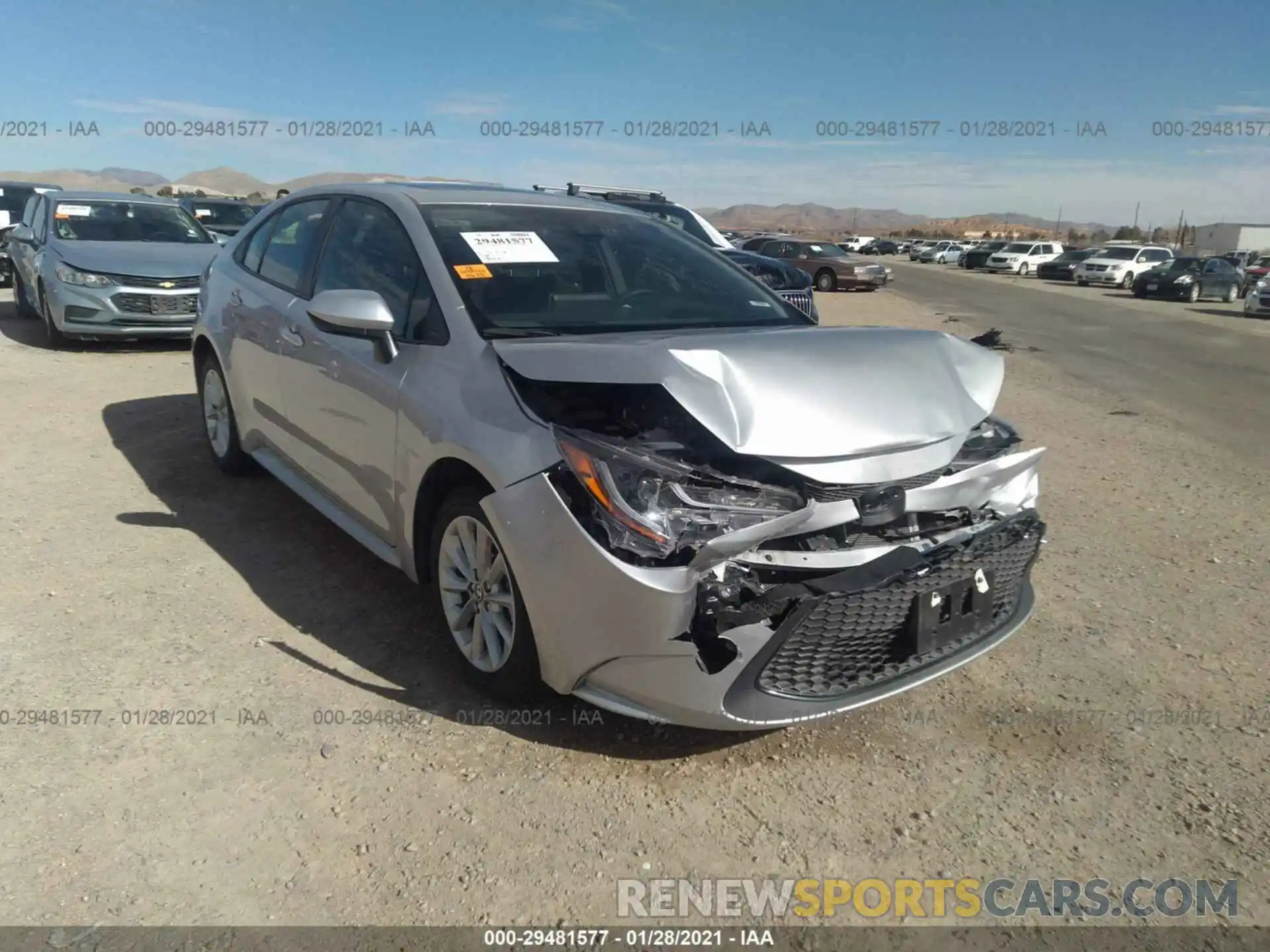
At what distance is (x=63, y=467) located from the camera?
5.78 m

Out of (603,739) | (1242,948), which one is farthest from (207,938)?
(1242,948)

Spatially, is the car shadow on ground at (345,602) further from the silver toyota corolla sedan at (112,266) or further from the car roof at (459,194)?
the silver toyota corolla sedan at (112,266)

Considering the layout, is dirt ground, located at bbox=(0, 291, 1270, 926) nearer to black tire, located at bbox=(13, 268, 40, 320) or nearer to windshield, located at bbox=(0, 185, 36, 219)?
black tire, located at bbox=(13, 268, 40, 320)

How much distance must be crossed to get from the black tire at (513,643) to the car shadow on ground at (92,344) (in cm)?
841

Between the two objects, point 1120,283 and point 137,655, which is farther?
point 1120,283

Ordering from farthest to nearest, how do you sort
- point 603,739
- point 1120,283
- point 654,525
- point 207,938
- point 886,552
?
point 1120,283 → point 603,739 → point 886,552 → point 654,525 → point 207,938

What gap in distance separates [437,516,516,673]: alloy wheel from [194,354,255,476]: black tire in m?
2.50

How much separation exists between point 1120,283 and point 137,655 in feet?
128

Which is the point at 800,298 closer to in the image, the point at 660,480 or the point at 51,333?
the point at 660,480

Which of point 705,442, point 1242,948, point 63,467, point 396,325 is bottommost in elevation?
point 1242,948

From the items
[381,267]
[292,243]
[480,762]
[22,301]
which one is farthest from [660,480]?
[22,301]

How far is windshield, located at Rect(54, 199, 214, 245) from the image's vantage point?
10.5 m

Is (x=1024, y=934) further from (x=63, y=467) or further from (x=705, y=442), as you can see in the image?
(x=63, y=467)

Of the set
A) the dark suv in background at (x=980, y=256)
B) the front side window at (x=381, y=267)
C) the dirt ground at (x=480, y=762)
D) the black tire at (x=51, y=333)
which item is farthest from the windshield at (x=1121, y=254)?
the front side window at (x=381, y=267)
